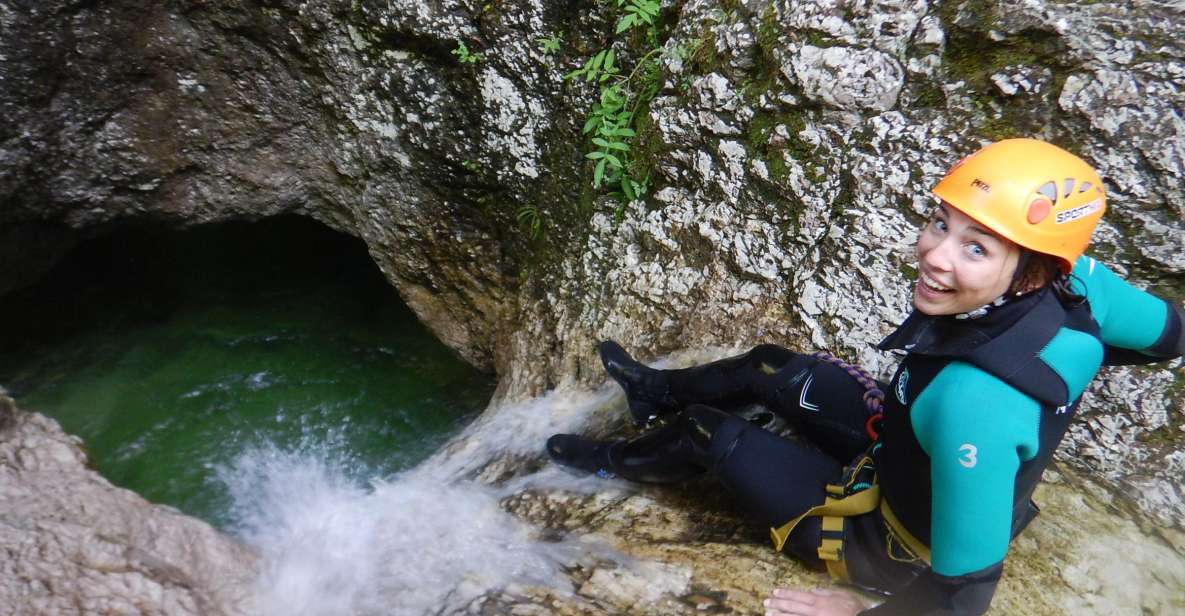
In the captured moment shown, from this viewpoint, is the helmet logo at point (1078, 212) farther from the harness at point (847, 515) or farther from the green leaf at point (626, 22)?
the green leaf at point (626, 22)

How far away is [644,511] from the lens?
2879 mm

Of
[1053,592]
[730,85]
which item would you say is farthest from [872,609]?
[730,85]

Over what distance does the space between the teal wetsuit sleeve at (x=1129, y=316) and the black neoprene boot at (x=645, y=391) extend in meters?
1.54

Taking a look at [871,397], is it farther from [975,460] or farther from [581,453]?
[581,453]

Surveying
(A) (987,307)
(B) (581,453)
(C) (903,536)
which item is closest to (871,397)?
(C) (903,536)

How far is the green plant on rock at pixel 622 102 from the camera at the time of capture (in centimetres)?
371

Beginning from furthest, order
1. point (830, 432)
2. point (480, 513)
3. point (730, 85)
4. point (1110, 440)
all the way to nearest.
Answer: point (730, 85), point (480, 513), point (1110, 440), point (830, 432)

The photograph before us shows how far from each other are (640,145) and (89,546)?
2.75m

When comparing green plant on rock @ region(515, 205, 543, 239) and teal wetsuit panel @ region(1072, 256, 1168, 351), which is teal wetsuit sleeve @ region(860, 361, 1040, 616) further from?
green plant on rock @ region(515, 205, 543, 239)

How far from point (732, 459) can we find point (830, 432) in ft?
1.49

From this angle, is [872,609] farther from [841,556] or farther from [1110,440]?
[1110,440]

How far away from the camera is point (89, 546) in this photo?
2406 mm

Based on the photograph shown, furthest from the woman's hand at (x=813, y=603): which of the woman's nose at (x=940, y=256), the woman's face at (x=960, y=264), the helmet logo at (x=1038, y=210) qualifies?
the helmet logo at (x=1038, y=210)

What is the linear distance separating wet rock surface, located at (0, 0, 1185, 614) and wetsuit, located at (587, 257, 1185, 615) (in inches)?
13.1
